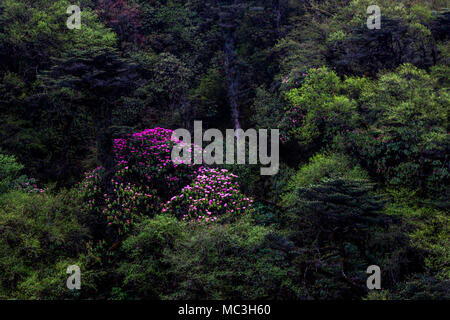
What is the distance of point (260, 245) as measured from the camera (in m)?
7.96

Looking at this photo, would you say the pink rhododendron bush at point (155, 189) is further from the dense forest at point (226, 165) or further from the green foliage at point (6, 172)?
the green foliage at point (6, 172)

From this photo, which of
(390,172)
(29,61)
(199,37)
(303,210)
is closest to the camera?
(303,210)

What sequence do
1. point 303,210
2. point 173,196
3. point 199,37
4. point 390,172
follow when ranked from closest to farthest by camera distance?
1. point 303,210
2. point 390,172
3. point 173,196
4. point 199,37

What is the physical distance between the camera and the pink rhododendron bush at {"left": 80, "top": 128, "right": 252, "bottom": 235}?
33.6 feet

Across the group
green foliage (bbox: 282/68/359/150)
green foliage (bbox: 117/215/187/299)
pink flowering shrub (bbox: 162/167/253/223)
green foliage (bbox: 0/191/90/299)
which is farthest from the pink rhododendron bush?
green foliage (bbox: 282/68/359/150)

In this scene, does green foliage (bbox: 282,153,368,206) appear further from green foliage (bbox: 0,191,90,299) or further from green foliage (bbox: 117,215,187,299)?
green foliage (bbox: 0,191,90,299)

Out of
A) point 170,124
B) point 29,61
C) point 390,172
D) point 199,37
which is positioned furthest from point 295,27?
point 29,61

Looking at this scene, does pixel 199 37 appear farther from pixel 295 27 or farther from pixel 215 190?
pixel 215 190

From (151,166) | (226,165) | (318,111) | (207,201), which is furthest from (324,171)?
(151,166)

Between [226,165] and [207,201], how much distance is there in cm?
347

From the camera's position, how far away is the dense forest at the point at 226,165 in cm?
796

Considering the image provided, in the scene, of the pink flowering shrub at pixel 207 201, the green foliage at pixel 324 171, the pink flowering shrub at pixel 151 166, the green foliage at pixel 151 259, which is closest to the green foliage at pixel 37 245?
the green foliage at pixel 151 259

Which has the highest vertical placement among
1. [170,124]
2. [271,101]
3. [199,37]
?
[199,37]

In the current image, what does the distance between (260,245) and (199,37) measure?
1369 centimetres
